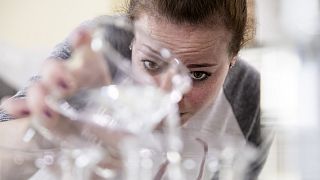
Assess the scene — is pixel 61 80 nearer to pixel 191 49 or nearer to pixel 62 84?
pixel 62 84

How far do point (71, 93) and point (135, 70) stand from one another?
0.23 feet

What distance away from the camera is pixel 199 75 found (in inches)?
14.5

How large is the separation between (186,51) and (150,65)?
0.03m

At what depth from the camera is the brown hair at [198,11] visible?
13.5 inches

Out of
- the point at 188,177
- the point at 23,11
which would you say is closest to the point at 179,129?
the point at 188,177

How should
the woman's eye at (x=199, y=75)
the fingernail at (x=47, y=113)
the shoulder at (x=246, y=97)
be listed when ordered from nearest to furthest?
the fingernail at (x=47, y=113)
the woman's eye at (x=199, y=75)
the shoulder at (x=246, y=97)

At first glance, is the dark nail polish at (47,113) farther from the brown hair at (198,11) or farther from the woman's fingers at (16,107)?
the brown hair at (198,11)

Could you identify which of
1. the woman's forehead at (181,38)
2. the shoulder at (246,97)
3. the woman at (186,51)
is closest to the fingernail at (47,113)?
the woman at (186,51)

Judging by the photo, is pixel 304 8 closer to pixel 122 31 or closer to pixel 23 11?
pixel 122 31

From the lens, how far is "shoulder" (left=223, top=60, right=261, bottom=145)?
475mm

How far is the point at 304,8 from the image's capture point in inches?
10.6

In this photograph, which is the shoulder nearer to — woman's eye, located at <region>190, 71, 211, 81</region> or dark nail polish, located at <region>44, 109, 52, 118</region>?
woman's eye, located at <region>190, 71, 211, 81</region>

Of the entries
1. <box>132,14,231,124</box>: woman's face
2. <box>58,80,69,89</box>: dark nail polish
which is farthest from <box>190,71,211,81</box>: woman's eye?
<box>58,80,69,89</box>: dark nail polish

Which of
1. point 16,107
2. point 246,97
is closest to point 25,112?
point 16,107
